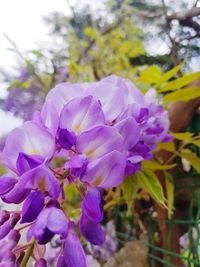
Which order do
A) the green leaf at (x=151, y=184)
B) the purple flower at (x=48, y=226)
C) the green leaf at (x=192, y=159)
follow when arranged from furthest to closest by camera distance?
the green leaf at (x=192, y=159) → the green leaf at (x=151, y=184) → the purple flower at (x=48, y=226)

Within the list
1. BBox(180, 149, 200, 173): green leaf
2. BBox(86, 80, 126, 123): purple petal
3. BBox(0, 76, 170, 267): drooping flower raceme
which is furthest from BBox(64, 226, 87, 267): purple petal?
BBox(180, 149, 200, 173): green leaf

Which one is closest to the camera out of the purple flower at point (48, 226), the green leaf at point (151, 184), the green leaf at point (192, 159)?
the purple flower at point (48, 226)

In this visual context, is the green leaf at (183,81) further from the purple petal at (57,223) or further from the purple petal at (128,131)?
the purple petal at (57,223)

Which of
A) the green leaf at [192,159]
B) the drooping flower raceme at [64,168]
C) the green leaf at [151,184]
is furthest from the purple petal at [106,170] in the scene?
the green leaf at [192,159]

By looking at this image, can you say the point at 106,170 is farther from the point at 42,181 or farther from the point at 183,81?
the point at 183,81

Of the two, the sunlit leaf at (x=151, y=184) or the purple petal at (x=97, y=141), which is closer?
the purple petal at (x=97, y=141)

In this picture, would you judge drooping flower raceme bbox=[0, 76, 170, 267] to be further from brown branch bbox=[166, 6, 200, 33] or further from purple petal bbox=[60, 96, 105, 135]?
brown branch bbox=[166, 6, 200, 33]

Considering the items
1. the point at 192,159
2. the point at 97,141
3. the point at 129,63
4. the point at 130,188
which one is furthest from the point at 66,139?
the point at 129,63
